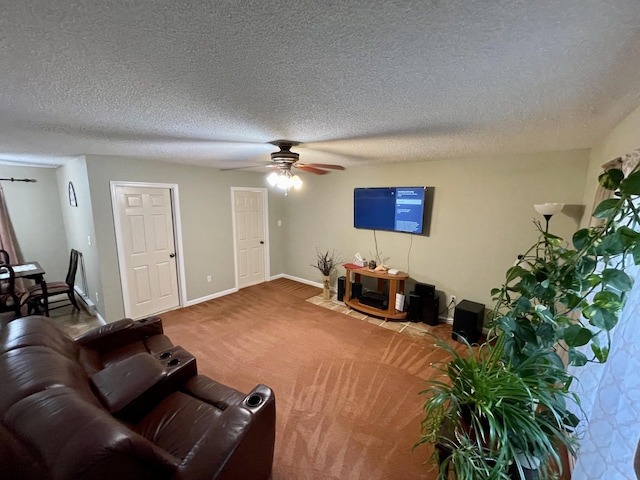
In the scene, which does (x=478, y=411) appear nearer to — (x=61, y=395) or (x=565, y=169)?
(x=61, y=395)

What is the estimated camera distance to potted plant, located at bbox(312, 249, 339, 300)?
4.61 meters

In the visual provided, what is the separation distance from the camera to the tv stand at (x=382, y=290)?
149 inches

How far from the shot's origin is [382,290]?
425 cm

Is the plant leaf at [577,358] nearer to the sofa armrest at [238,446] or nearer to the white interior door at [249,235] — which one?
the sofa armrest at [238,446]

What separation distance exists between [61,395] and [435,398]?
162cm

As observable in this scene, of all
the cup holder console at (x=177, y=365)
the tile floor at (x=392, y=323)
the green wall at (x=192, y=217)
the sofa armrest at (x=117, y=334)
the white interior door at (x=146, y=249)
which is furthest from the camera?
the white interior door at (x=146, y=249)

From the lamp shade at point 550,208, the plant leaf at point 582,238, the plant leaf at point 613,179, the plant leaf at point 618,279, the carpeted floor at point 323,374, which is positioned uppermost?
the plant leaf at point 613,179

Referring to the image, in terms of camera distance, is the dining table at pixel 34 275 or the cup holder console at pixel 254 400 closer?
the cup holder console at pixel 254 400

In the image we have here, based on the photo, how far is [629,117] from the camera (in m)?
1.58

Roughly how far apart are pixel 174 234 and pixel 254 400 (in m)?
3.42

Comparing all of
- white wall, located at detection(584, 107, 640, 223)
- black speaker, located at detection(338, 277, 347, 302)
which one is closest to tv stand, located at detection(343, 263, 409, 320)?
black speaker, located at detection(338, 277, 347, 302)

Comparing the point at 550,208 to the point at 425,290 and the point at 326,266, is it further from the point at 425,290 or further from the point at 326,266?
the point at 326,266

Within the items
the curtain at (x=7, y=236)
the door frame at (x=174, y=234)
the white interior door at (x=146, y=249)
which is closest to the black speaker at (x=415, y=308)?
the door frame at (x=174, y=234)

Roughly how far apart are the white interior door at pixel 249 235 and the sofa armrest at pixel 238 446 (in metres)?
3.76
